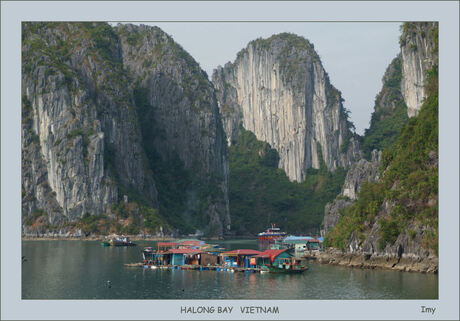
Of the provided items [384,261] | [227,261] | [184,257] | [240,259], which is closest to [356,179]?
[384,261]

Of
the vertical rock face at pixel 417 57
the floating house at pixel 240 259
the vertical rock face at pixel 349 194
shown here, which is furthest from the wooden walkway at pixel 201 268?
the vertical rock face at pixel 349 194

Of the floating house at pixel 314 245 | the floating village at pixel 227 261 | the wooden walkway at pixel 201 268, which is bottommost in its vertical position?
the floating house at pixel 314 245

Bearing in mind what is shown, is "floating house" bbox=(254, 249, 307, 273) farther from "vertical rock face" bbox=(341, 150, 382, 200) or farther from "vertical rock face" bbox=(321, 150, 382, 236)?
"vertical rock face" bbox=(341, 150, 382, 200)

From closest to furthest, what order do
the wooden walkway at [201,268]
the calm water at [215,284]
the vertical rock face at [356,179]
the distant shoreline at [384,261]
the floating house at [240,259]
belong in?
the calm water at [215,284] → the distant shoreline at [384,261] → the wooden walkway at [201,268] → the floating house at [240,259] → the vertical rock face at [356,179]

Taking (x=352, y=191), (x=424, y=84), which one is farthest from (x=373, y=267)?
(x=352, y=191)

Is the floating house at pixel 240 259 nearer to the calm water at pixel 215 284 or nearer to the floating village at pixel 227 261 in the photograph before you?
the floating village at pixel 227 261
